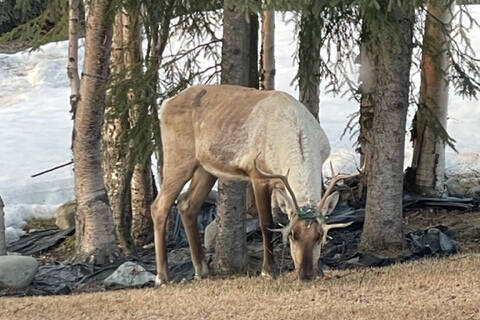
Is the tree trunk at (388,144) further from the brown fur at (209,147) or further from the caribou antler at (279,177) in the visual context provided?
the caribou antler at (279,177)

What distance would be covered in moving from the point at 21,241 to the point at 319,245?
655cm

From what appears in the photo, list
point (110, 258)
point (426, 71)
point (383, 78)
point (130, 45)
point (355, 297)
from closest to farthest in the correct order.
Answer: point (355, 297) < point (383, 78) < point (110, 258) < point (130, 45) < point (426, 71)

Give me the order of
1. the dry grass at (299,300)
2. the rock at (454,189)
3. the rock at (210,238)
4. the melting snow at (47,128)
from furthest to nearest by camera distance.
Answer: the melting snow at (47,128) < the rock at (454,189) < the rock at (210,238) < the dry grass at (299,300)

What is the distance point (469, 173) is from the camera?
15.4 meters

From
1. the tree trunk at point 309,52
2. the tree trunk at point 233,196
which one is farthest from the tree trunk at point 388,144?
the tree trunk at point 233,196

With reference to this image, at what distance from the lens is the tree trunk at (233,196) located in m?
9.27

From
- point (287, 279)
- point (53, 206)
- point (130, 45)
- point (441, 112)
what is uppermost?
point (130, 45)

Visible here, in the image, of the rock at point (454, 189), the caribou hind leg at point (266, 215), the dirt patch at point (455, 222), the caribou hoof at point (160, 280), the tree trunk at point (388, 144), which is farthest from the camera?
the rock at point (454, 189)

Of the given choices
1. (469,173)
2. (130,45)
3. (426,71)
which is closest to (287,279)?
Answer: (130,45)

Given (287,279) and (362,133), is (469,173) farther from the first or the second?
(287,279)

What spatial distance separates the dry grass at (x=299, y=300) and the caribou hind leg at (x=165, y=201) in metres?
0.80

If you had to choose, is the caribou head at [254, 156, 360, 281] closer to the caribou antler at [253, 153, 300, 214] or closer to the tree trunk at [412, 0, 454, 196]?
the caribou antler at [253, 153, 300, 214]

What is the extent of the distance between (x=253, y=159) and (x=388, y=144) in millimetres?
1993

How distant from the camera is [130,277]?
9.27 metres
